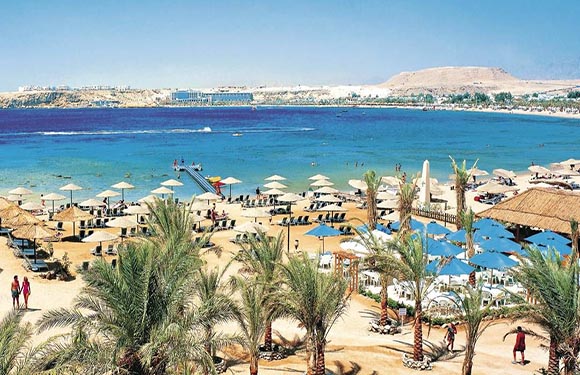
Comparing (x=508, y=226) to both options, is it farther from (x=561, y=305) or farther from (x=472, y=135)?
(x=472, y=135)

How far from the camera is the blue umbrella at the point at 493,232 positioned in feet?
66.4

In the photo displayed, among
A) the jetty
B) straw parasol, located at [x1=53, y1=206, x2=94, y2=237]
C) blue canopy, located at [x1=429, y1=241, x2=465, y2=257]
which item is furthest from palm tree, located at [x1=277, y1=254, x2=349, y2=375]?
the jetty

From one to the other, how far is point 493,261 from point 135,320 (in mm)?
10640

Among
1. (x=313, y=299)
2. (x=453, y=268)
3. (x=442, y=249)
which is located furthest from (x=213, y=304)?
(x=442, y=249)

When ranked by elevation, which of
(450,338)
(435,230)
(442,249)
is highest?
(442,249)

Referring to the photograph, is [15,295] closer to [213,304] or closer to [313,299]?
[213,304]

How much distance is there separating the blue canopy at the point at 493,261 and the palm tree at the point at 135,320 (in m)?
9.27

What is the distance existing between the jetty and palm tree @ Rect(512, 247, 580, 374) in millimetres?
27988

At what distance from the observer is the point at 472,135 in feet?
287

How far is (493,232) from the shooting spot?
20.4 meters

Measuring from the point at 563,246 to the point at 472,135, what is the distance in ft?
233

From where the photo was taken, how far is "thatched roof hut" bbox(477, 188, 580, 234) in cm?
2130

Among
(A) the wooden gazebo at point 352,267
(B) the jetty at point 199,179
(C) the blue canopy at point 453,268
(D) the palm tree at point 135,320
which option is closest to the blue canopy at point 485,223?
(C) the blue canopy at point 453,268

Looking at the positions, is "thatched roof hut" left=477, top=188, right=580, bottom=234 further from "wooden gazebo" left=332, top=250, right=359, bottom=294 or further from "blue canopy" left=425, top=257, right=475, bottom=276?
"wooden gazebo" left=332, top=250, right=359, bottom=294
